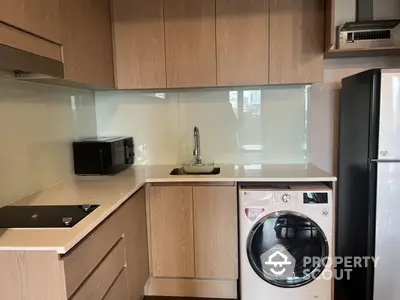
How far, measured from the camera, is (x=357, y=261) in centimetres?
231

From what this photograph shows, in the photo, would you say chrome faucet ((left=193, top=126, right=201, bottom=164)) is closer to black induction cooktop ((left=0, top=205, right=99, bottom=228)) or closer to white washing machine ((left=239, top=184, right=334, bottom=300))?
white washing machine ((left=239, top=184, right=334, bottom=300))

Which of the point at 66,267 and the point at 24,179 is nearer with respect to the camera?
the point at 66,267

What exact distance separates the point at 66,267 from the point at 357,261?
6.33 ft

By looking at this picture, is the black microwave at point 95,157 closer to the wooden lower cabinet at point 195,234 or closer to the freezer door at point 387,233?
the wooden lower cabinet at point 195,234

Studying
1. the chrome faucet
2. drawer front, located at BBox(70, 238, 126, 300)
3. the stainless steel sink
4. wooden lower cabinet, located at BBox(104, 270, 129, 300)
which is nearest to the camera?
drawer front, located at BBox(70, 238, 126, 300)

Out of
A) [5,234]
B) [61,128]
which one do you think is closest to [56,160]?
[61,128]

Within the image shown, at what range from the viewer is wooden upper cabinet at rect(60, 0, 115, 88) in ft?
6.00

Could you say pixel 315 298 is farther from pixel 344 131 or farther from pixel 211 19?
pixel 211 19

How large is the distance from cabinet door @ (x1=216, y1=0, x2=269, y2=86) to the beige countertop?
0.67m

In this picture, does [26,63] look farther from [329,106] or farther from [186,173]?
[329,106]

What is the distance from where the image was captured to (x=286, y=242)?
223 cm

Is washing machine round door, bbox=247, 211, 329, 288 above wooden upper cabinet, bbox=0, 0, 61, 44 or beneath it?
→ beneath

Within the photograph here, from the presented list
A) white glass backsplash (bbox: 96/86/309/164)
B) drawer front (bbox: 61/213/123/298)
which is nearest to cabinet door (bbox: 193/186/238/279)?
white glass backsplash (bbox: 96/86/309/164)

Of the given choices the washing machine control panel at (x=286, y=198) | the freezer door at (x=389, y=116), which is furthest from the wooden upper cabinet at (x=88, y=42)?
the freezer door at (x=389, y=116)
